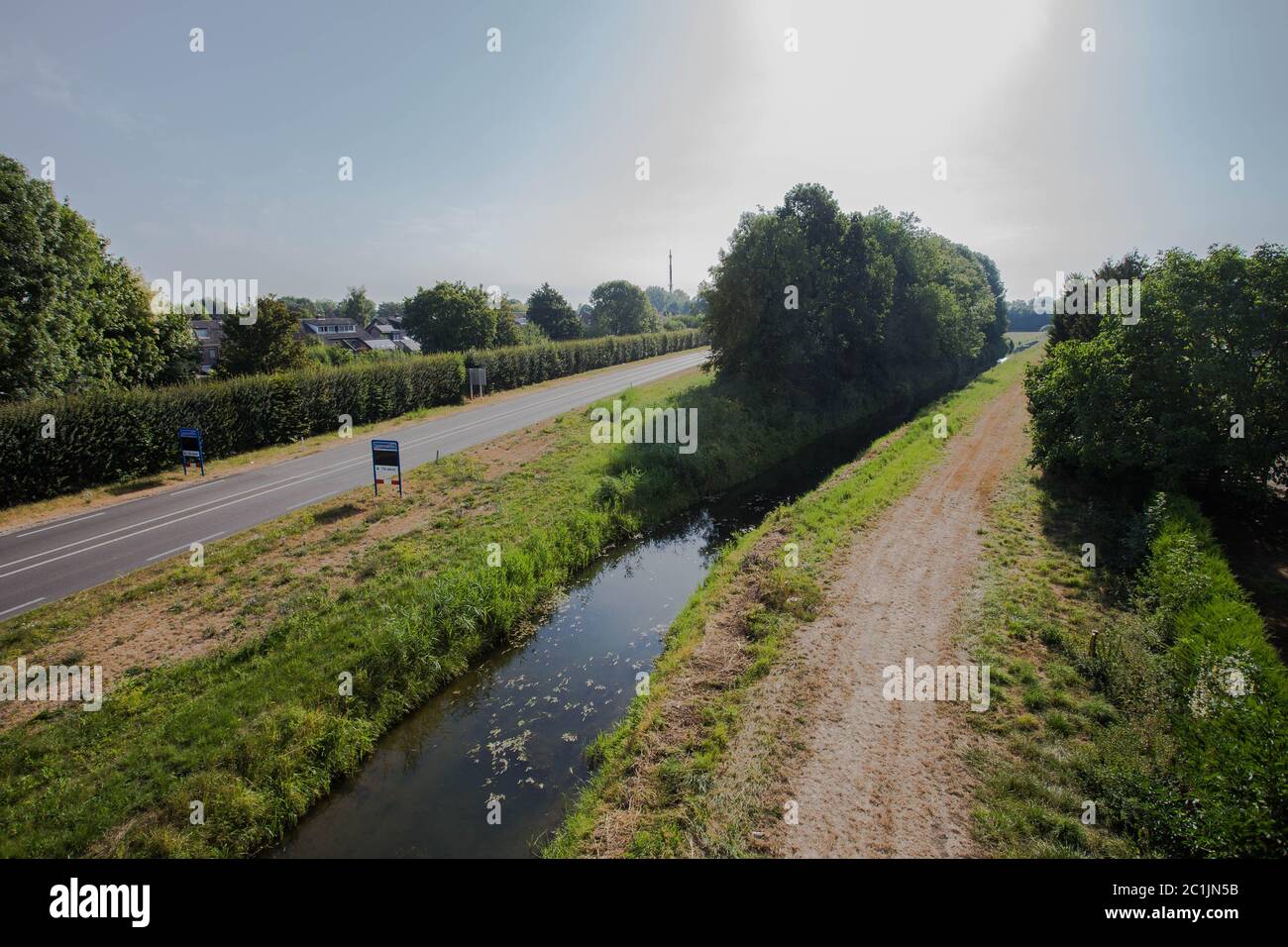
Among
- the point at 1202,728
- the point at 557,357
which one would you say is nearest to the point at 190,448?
the point at 1202,728

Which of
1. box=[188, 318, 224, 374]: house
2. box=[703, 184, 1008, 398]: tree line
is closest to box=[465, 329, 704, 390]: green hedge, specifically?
box=[703, 184, 1008, 398]: tree line

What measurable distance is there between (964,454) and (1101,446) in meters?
9.22

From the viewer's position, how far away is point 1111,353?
61.3 ft

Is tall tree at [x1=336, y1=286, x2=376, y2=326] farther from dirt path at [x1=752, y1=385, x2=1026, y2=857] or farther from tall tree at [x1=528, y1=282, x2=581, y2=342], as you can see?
dirt path at [x1=752, y1=385, x2=1026, y2=857]

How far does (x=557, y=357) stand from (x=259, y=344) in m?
24.4

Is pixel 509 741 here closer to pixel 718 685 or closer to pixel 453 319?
pixel 718 685

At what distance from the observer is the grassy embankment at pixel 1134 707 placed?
6.55m

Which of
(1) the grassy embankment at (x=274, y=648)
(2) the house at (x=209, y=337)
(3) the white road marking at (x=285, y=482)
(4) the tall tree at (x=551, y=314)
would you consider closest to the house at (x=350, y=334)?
(2) the house at (x=209, y=337)

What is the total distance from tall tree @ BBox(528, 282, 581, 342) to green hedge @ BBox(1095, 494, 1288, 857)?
78617mm

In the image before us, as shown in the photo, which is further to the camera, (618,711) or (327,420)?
(327,420)
